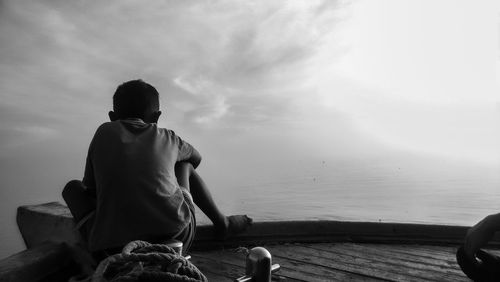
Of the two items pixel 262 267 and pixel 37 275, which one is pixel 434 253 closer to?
pixel 262 267

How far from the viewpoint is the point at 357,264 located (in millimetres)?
2533

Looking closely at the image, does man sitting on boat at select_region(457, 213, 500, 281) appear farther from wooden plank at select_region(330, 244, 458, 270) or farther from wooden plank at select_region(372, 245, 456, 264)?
wooden plank at select_region(372, 245, 456, 264)

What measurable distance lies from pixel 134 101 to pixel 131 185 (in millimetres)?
690

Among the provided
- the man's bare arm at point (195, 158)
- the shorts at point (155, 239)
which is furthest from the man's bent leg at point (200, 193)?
the shorts at point (155, 239)

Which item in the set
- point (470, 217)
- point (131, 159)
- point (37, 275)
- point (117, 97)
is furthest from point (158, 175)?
point (470, 217)

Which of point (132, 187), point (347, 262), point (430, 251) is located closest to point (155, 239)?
point (132, 187)

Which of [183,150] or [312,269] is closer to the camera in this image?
[183,150]

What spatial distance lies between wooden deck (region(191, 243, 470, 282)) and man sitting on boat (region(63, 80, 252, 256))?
654 millimetres

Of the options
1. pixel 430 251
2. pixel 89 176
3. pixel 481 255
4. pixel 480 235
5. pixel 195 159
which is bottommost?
pixel 430 251

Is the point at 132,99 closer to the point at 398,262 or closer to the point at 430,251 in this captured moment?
the point at 398,262

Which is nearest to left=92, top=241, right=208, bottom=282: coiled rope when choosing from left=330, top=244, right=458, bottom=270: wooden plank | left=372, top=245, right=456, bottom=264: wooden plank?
left=330, top=244, right=458, bottom=270: wooden plank

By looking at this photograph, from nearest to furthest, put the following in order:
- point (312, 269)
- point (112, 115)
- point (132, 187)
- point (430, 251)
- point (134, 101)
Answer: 1. point (132, 187)
2. point (134, 101)
3. point (112, 115)
4. point (312, 269)
5. point (430, 251)

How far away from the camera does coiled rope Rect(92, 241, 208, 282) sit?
1.04m

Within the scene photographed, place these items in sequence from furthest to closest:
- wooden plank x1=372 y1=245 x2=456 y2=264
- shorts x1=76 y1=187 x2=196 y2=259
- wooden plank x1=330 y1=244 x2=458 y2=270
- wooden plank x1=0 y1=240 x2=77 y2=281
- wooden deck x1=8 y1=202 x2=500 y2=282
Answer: wooden plank x1=372 y1=245 x2=456 y2=264, wooden plank x1=330 y1=244 x2=458 y2=270, wooden deck x1=8 y1=202 x2=500 y2=282, shorts x1=76 y1=187 x2=196 y2=259, wooden plank x1=0 y1=240 x2=77 y2=281
